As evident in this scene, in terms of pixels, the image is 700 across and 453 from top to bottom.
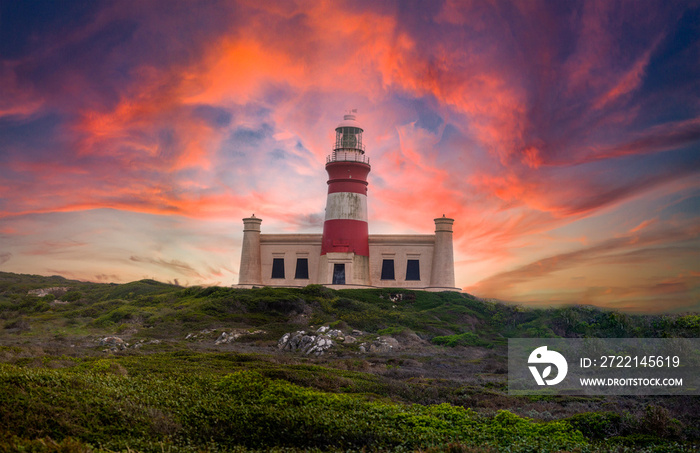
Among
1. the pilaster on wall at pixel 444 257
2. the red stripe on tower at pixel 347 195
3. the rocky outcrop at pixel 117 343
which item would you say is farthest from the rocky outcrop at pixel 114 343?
the pilaster on wall at pixel 444 257

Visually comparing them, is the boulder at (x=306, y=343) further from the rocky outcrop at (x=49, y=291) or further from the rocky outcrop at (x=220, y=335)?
the rocky outcrop at (x=49, y=291)

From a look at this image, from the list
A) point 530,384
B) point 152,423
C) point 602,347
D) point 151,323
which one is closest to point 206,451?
point 152,423

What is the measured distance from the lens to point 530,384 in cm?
1548

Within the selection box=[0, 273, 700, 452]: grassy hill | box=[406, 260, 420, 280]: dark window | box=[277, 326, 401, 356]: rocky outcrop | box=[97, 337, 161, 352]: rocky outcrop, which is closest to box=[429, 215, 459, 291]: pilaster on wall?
box=[406, 260, 420, 280]: dark window

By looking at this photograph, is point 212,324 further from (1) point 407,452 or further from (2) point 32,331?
(1) point 407,452

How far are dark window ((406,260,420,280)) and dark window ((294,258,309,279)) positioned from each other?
28.4ft

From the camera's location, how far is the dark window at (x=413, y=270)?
43.1 m

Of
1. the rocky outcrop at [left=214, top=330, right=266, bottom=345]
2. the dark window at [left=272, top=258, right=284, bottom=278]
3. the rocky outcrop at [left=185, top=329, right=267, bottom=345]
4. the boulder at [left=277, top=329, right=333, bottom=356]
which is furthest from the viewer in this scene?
the dark window at [left=272, top=258, right=284, bottom=278]

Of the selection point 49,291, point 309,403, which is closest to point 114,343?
point 309,403

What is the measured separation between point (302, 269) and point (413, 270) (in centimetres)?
955

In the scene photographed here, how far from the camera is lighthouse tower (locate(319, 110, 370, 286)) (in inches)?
1641

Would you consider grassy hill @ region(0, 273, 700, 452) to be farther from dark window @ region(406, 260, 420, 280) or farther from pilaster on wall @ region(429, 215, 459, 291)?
dark window @ region(406, 260, 420, 280)

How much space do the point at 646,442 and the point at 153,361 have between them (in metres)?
13.4

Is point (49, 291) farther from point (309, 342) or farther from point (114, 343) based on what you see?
point (309, 342)
